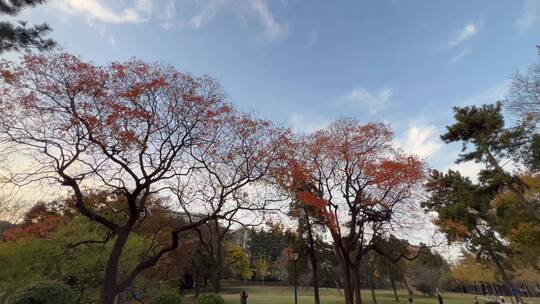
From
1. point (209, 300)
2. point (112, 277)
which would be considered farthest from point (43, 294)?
point (209, 300)

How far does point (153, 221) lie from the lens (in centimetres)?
2627

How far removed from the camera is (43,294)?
30.5 feet

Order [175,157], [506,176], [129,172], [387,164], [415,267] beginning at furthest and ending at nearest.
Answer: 1. [415,267]
2. [387,164]
3. [506,176]
4. [175,157]
5. [129,172]

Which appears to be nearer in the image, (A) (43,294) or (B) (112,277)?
(A) (43,294)

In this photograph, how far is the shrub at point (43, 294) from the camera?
29.9 feet

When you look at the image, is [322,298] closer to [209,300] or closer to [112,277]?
[209,300]

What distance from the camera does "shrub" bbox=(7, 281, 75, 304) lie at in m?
9.10

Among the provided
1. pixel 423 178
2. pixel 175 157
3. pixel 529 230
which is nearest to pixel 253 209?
pixel 175 157

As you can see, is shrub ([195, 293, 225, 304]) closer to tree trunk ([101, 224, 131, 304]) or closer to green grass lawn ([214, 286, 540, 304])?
tree trunk ([101, 224, 131, 304])

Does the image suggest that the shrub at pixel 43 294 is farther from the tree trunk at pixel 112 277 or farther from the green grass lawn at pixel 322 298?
the green grass lawn at pixel 322 298

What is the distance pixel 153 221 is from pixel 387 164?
18556 millimetres

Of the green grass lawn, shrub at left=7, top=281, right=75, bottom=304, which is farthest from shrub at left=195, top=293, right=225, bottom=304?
the green grass lawn

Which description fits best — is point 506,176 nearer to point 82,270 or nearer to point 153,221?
point 82,270

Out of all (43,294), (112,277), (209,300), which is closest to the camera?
(43,294)
